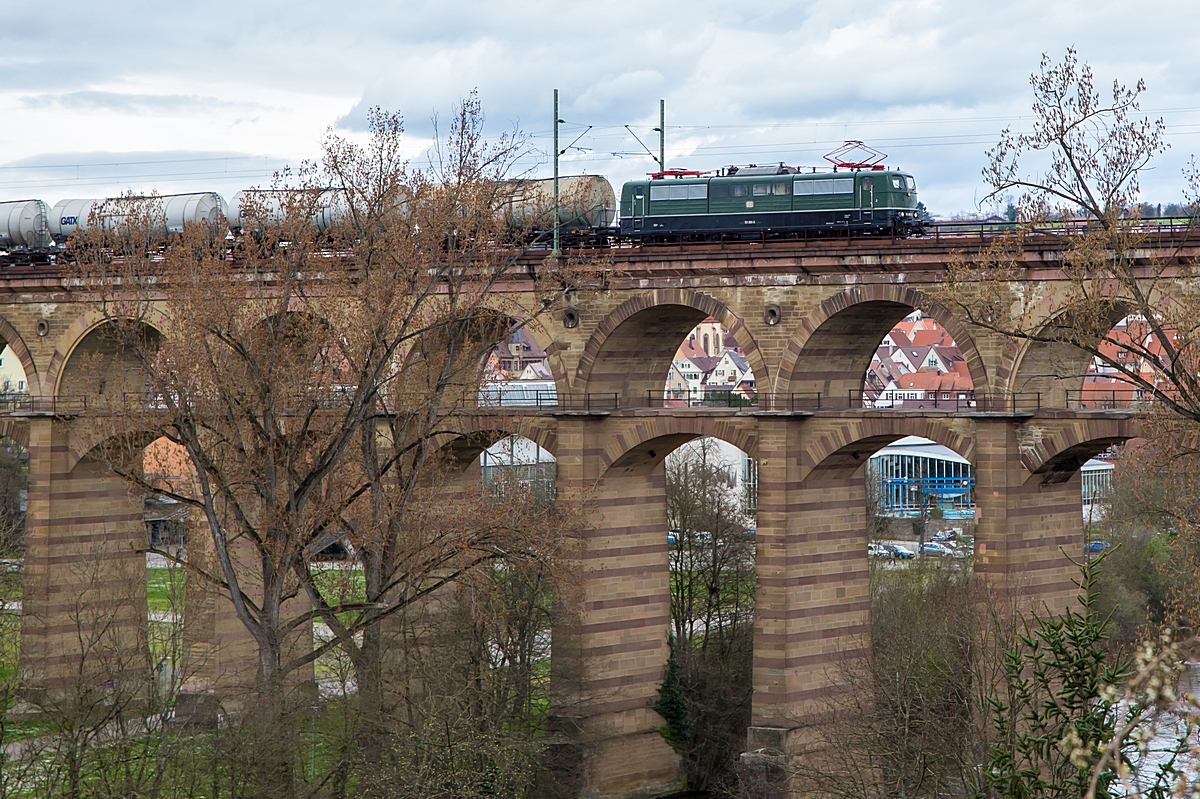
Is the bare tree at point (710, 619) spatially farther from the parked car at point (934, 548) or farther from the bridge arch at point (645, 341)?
the parked car at point (934, 548)

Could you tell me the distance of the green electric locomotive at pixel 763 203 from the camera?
4181cm

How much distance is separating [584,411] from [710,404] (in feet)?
18.6

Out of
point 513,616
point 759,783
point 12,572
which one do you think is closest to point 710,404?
point 513,616

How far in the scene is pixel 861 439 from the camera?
3700 centimetres

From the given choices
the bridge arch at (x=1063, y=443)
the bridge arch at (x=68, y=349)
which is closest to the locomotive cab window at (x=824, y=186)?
the bridge arch at (x=1063, y=443)

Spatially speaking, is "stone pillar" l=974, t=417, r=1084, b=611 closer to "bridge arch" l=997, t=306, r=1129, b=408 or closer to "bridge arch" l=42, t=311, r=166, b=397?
"bridge arch" l=997, t=306, r=1129, b=408

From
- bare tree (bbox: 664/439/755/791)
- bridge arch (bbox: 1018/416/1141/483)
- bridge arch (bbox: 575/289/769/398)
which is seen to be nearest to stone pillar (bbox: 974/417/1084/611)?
bridge arch (bbox: 1018/416/1141/483)

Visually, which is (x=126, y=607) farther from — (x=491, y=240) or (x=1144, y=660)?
(x=1144, y=660)

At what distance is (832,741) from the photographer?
35.4m

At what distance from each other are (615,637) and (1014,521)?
11959mm

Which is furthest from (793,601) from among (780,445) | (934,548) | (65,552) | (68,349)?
(934,548)

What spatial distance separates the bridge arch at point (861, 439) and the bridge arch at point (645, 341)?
2316 mm

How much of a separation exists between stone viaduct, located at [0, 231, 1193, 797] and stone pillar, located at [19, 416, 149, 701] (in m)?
5.83

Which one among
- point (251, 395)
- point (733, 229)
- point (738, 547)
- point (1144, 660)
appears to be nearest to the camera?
point (1144, 660)
